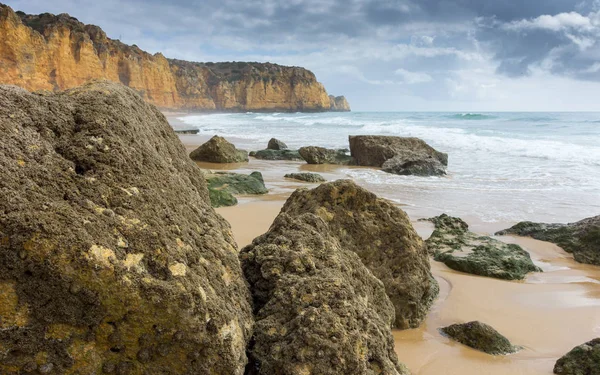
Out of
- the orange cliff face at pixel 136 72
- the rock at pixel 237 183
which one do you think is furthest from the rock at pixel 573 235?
the orange cliff face at pixel 136 72

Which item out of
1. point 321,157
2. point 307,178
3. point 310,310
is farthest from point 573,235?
point 321,157

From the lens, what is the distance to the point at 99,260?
4.93 ft

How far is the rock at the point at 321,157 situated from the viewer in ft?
47.6

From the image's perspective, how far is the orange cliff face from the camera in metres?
34.1

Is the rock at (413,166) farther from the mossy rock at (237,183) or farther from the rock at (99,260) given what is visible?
the rock at (99,260)

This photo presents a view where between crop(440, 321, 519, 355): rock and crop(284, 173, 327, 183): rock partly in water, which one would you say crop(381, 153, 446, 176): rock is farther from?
crop(440, 321, 519, 355): rock

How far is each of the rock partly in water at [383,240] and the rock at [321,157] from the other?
10786 millimetres

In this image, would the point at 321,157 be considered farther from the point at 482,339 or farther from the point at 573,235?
the point at 482,339

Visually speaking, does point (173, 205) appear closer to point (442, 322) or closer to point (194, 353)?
point (194, 353)

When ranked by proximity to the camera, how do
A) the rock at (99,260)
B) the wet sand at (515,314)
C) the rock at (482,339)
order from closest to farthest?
the rock at (99,260) < the wet sand at (515,314) < the rock at (482,339)

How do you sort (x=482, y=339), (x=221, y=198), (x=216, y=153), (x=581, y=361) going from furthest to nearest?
1. (x=216, y=153)
2. (x=221, y=198)
3. (x=482, y=339)
4. (x=581, y=361)

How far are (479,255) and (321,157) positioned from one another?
10013 millimetres

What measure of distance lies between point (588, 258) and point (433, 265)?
2.04 metres

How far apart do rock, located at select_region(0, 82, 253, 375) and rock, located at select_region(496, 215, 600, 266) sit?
491 centimetres
